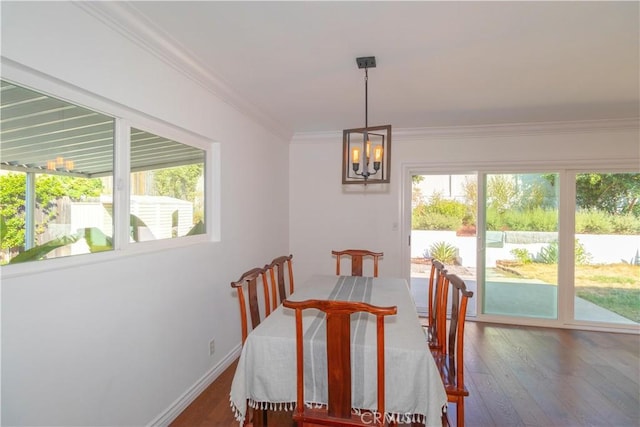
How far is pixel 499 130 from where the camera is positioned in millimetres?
3670

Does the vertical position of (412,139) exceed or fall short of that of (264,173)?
it exceeds it

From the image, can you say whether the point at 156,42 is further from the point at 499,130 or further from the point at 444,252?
the point at 444,252

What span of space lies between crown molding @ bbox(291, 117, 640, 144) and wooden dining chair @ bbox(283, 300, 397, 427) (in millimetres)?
3103

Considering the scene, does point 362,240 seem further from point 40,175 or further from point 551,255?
point 40,175

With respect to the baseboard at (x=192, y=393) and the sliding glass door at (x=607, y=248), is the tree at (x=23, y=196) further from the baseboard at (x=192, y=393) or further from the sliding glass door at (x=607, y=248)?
the sliding glass door at (x=607, y=248)

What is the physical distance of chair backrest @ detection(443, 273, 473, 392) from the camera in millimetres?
1606

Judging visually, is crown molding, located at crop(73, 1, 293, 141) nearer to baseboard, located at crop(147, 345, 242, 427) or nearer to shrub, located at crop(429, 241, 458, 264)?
baseboard, located at crop(147, 345, 242, 427)

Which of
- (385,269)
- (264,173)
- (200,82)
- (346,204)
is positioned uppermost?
(200,82)

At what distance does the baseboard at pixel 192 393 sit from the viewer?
1.94 m

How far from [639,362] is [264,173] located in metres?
4.14

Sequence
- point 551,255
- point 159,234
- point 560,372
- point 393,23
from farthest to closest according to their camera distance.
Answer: point 551,255 → point 560,372 → point 159,234 → point 393,23

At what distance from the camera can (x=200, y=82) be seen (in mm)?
2229

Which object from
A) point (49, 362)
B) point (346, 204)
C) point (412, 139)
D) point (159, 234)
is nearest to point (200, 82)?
point (159, 234)

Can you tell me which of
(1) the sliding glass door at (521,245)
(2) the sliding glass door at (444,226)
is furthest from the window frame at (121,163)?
(1) the sliding glass door at (521,245)
